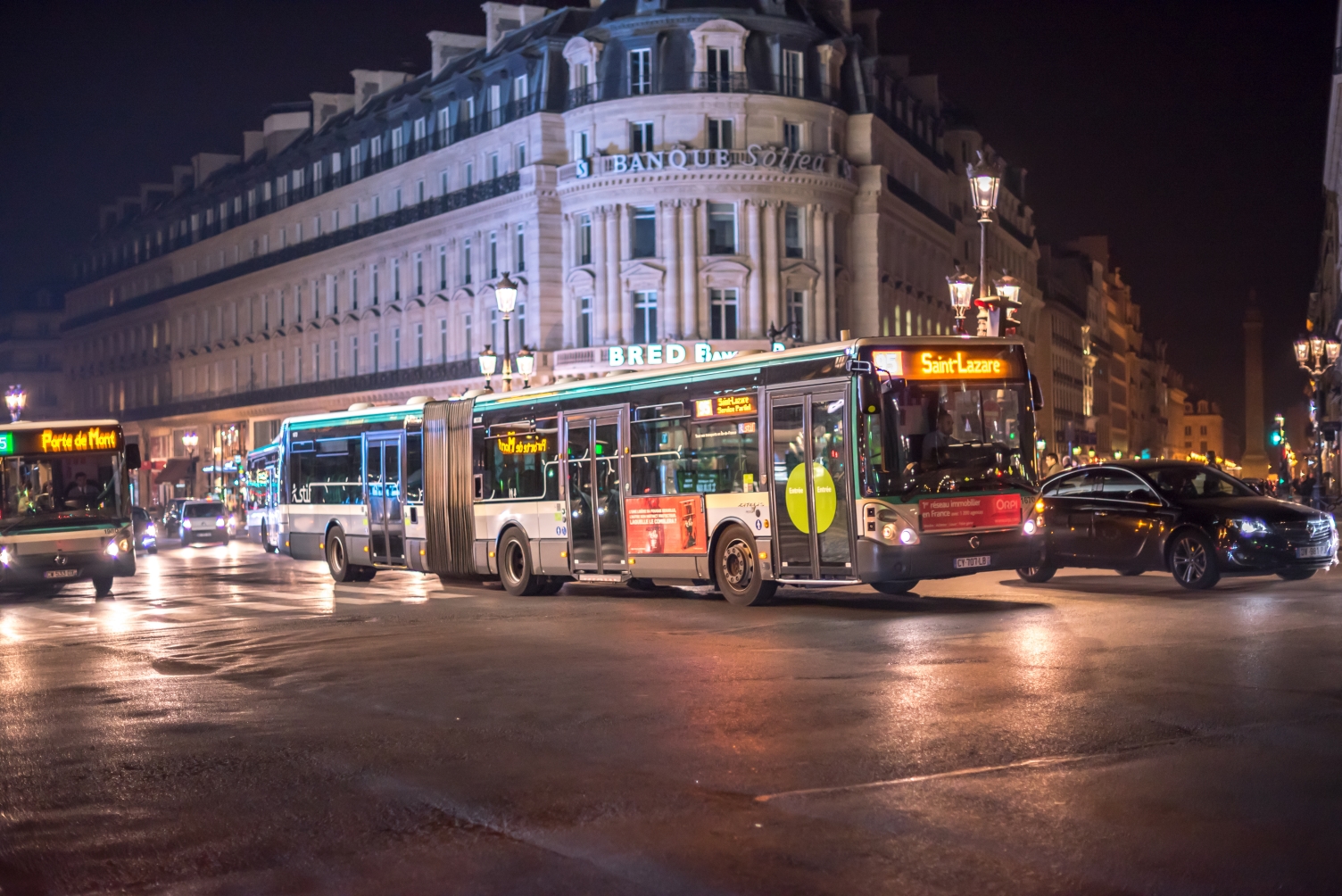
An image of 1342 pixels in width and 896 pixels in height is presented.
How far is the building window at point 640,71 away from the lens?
5812 cm

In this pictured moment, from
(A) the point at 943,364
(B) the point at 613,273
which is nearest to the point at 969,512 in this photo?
(A) the point at 943,364

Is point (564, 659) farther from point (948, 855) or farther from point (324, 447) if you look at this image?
point (324, 447)

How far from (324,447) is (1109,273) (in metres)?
128

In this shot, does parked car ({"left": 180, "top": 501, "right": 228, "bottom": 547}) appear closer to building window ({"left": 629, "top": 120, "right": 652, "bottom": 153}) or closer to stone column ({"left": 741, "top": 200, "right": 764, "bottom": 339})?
building window ({"left": 629, "top": 120, "right": 652, "bottom": 153})

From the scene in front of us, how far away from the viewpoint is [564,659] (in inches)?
545

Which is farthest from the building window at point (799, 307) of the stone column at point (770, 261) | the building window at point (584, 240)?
the building window at point (584, 240)

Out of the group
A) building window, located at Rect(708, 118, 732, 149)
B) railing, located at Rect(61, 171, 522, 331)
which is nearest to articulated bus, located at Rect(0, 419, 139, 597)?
building window, located at Rect(708, 118, 732, 149)

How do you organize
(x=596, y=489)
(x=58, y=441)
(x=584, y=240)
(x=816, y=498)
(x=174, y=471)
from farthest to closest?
1. (x=174, y=471)
2. (x=584, y=240)
3. (x=58, y=441)
4. (x=596, y=489)
5. (x=816, y=498)

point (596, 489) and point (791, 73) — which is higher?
point (791, 73)

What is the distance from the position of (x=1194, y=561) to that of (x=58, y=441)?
16834 millimetres

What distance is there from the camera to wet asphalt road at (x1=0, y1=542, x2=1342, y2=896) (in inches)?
259

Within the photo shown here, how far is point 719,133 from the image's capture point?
2285 inches

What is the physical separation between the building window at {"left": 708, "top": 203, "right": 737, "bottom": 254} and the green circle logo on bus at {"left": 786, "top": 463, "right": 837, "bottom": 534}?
4080cm

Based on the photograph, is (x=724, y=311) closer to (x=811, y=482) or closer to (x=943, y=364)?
(x=811, y=482)
